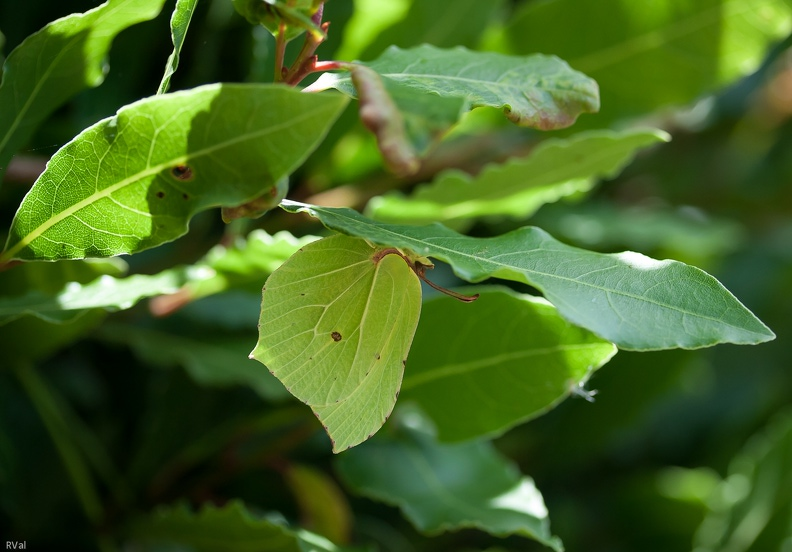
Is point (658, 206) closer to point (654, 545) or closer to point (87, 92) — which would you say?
point (654, 545)

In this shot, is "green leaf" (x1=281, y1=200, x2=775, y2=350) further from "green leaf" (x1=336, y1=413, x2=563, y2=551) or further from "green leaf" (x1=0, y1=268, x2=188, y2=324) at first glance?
"green leaf" (x1=336, y1=413, x2=563, y2=551)

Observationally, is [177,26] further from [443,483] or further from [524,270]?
[443,483]

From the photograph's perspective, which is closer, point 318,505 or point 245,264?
point 245,264

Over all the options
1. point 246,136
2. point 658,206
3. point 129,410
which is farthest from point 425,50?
point 658,206

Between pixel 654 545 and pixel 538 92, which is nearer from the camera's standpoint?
pixel 538 92

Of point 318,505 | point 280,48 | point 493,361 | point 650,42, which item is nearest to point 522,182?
point 493,361

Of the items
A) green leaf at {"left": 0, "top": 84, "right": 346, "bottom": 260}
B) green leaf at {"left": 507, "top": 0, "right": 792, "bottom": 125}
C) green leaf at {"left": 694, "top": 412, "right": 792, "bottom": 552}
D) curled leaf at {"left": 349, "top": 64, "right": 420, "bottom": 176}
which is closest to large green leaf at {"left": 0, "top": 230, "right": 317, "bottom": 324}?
green leaf at {"left": 0, "top": 84, "right": 346, "bottom": 260}
